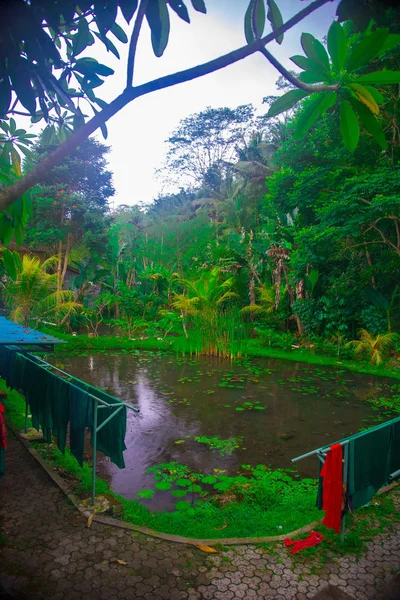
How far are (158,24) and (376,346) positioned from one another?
10495 mm

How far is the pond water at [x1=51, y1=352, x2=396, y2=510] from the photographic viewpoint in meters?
4.66

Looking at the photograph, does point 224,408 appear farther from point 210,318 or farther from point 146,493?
point 210,318

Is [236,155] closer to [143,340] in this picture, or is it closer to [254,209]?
[254,209]

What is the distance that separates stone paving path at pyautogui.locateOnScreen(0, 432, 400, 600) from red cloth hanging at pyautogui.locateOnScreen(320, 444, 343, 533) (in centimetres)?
25

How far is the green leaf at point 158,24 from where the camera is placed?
4.20ft

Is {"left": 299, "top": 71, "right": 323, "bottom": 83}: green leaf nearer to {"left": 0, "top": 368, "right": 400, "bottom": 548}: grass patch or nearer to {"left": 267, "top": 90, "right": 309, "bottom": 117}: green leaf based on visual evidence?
{"left": 267, "top": 90, "right": 309, "bottom": 117}: green leaf

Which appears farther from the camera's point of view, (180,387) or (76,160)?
(76,160)

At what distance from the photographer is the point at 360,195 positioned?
9.56 m

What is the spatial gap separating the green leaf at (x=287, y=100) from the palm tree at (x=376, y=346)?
32.7ft

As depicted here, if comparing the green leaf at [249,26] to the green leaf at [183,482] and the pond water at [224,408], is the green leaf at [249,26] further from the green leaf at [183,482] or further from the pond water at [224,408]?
the green leaf at [183,482]

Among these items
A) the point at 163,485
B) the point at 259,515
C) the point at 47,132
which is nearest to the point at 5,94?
the point at 47,132

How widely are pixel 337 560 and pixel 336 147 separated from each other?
34.5 feet

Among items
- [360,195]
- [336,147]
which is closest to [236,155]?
[336,147]

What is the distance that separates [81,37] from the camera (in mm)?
1664
